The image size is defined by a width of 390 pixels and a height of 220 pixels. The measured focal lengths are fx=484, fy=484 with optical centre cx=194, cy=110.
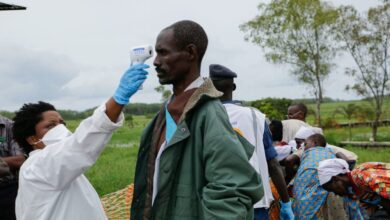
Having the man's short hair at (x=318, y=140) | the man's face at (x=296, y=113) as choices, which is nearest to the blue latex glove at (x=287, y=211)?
the man's short hair at (x=318, y=140)

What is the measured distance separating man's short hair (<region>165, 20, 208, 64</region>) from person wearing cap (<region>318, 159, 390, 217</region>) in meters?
1.76

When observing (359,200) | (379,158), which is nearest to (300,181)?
(359,200)

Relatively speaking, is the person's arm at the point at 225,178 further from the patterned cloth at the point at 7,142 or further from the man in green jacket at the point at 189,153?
the patterned cloth at the point at 7,142

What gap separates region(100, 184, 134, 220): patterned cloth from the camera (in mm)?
6991

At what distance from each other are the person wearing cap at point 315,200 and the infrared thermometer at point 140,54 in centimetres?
240

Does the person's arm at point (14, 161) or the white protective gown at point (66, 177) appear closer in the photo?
the white protective gown at point (66, 177)

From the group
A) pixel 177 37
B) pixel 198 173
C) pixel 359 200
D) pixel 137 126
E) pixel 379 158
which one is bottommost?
pixel 137 126

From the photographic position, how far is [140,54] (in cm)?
207

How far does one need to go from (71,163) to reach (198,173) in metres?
0.59

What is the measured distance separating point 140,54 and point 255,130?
1569mm

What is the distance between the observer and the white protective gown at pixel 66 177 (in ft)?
6.79

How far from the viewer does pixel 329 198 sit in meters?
4.06

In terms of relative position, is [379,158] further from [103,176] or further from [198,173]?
[198,173]

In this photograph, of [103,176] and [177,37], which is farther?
[103,176]
